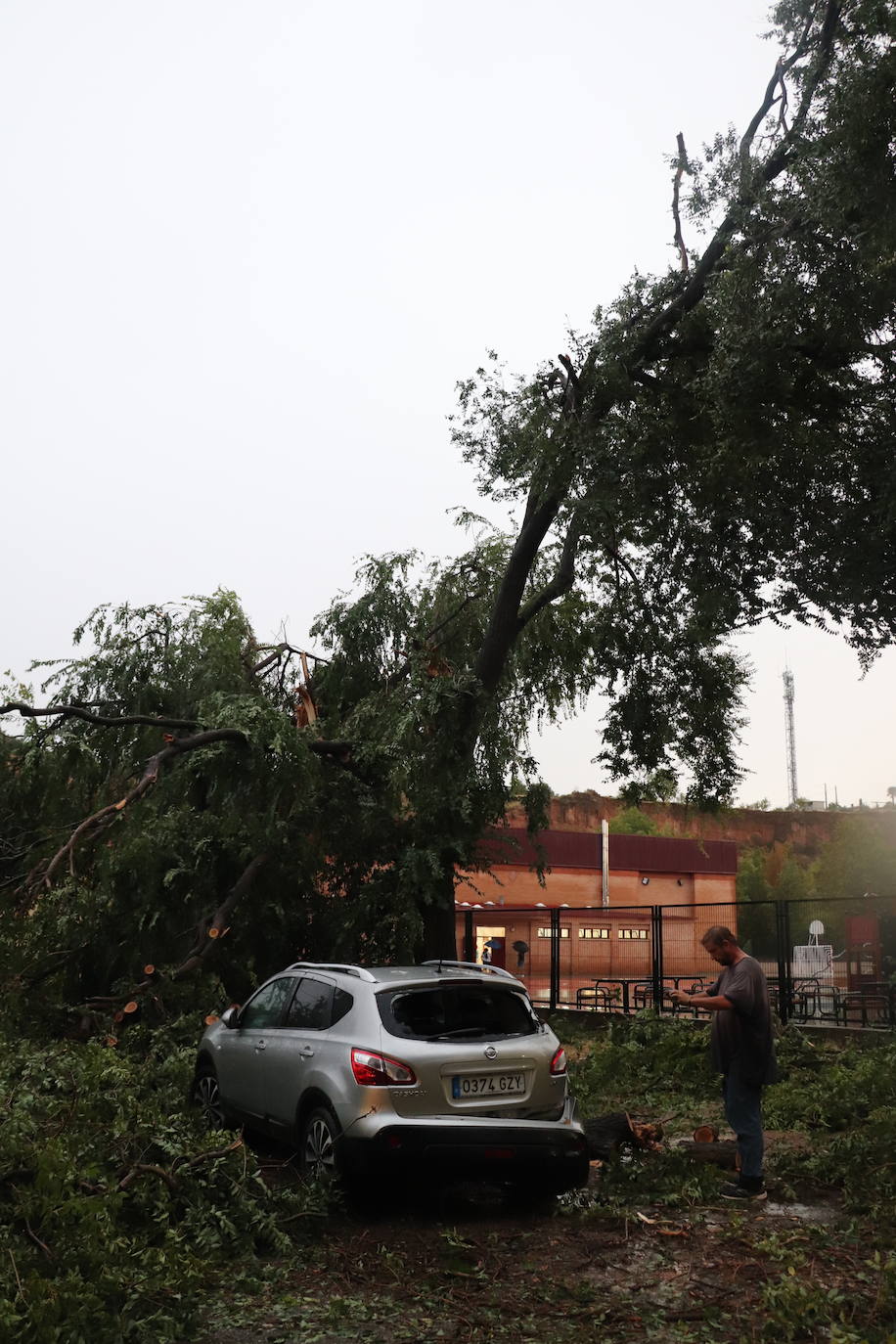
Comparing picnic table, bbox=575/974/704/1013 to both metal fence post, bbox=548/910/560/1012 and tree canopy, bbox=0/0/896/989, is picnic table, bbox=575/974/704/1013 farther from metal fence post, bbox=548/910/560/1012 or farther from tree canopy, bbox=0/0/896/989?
tree canopy, bbox=0/0/896/989

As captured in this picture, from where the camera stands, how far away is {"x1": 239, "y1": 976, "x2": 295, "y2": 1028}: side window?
898 cm

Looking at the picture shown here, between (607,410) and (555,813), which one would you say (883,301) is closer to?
(607,410)

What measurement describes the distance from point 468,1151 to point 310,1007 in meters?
1.78

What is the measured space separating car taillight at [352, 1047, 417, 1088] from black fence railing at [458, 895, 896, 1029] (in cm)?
854

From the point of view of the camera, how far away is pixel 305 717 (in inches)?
691

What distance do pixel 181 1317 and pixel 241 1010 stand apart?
4.24m

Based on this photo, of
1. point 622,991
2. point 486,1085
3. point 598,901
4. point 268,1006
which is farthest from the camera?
point 598,901

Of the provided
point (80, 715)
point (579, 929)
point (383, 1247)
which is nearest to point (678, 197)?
point (80, 715)

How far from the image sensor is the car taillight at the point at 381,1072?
289 inches

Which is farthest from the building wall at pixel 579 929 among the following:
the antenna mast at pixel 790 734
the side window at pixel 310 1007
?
the antenna mast at pixel 790 734

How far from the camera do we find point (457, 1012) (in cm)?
795

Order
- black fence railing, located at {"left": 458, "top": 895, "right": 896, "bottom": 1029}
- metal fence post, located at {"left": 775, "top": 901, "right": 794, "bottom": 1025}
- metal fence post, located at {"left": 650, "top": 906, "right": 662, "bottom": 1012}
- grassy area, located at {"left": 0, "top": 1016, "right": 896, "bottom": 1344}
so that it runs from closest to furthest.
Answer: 1. grassy area, located at {"left": 0, "top": 1016, "right": 896, "bottom": 1344}
2. metal fence post, located at {"left": 775, "top": 901, "right": 794, "bottom": 1025}
3. black fence railing, located at {"left": 458, "top": 895, "right": 896, "bottom": 1029}
4. metal fence post, located at {"left": 650, "top": 906, "right": 662, "bottom": 1012}

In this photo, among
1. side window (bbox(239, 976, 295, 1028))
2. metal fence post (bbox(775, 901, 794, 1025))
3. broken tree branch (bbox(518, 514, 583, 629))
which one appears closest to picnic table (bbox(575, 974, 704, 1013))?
metal fence post (bbox(775, 901, 794, 1025))

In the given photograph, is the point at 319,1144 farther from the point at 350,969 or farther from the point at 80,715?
the point at 80,715
